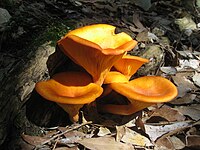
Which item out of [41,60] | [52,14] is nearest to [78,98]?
[41,60]

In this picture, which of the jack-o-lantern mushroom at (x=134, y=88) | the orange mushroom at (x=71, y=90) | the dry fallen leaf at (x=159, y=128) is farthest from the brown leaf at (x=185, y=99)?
the orange mushroom at (x=71, y=90)

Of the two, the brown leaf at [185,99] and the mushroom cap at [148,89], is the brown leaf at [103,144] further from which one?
the brown leaf at [185,99]

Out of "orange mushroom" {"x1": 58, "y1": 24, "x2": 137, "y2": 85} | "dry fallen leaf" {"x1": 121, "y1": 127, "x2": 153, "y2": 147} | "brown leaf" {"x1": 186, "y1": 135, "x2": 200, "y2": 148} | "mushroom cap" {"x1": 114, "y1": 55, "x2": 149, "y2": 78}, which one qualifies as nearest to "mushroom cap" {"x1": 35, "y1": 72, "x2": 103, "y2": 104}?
"orange mushroom" {"x1": 58, "y1": 24, "x2": 137, "y2": 85}

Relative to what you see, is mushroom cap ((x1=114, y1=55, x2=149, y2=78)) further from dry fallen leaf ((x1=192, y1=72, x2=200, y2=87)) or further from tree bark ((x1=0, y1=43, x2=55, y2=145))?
dry fallen leaf ((x1=192, y1=72, x2=200, y2=87))

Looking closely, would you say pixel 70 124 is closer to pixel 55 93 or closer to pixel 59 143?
pixel 59 143

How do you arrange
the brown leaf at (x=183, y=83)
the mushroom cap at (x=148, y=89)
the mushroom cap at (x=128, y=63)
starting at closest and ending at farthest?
the mushroom cap at (x=148, y=89), the mushroom cap at (x=128, y=63), the brown leaf at (x=183, y=83)

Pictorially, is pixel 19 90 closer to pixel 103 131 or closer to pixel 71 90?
pixel 71 90

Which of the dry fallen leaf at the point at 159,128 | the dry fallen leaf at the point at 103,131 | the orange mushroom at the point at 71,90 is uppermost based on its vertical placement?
the orange mushroom at the point at 71,90
